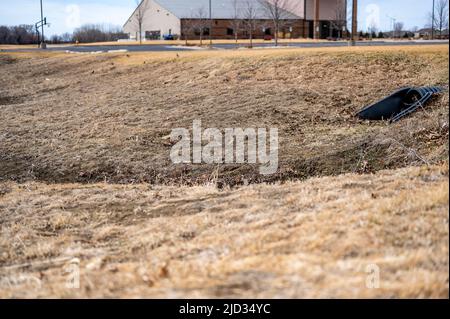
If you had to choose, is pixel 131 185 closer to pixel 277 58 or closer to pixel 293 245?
pixel 293 245

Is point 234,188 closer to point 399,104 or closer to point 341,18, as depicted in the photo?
point 399,104

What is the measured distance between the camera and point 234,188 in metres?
8.75

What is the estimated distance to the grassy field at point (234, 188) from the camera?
434cm

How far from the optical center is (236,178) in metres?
10.1

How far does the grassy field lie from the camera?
171 inches

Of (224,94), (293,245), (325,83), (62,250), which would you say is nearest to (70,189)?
(62,250)

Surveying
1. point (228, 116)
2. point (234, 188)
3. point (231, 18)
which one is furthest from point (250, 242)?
point (231, 18)

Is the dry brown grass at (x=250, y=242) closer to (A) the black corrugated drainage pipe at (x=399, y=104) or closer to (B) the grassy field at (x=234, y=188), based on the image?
(B) the grassy field at (x=234, y=188)

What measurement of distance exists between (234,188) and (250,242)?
3698 mm

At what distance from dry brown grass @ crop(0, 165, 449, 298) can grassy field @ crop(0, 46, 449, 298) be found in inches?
0.8

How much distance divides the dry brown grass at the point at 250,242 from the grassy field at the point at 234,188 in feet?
0.07

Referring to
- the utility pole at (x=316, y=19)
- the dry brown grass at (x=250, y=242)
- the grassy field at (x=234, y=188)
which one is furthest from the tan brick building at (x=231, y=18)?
the dry brown grass at (x=250, y=242)

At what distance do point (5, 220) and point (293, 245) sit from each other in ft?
15.8

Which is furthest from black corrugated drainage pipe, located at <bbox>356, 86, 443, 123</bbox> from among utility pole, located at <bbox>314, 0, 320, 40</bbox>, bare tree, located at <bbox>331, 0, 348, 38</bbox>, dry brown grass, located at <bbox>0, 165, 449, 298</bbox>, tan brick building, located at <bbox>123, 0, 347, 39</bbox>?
utility pole, located at <bbox>314, 0, 320, 40</bbox>
